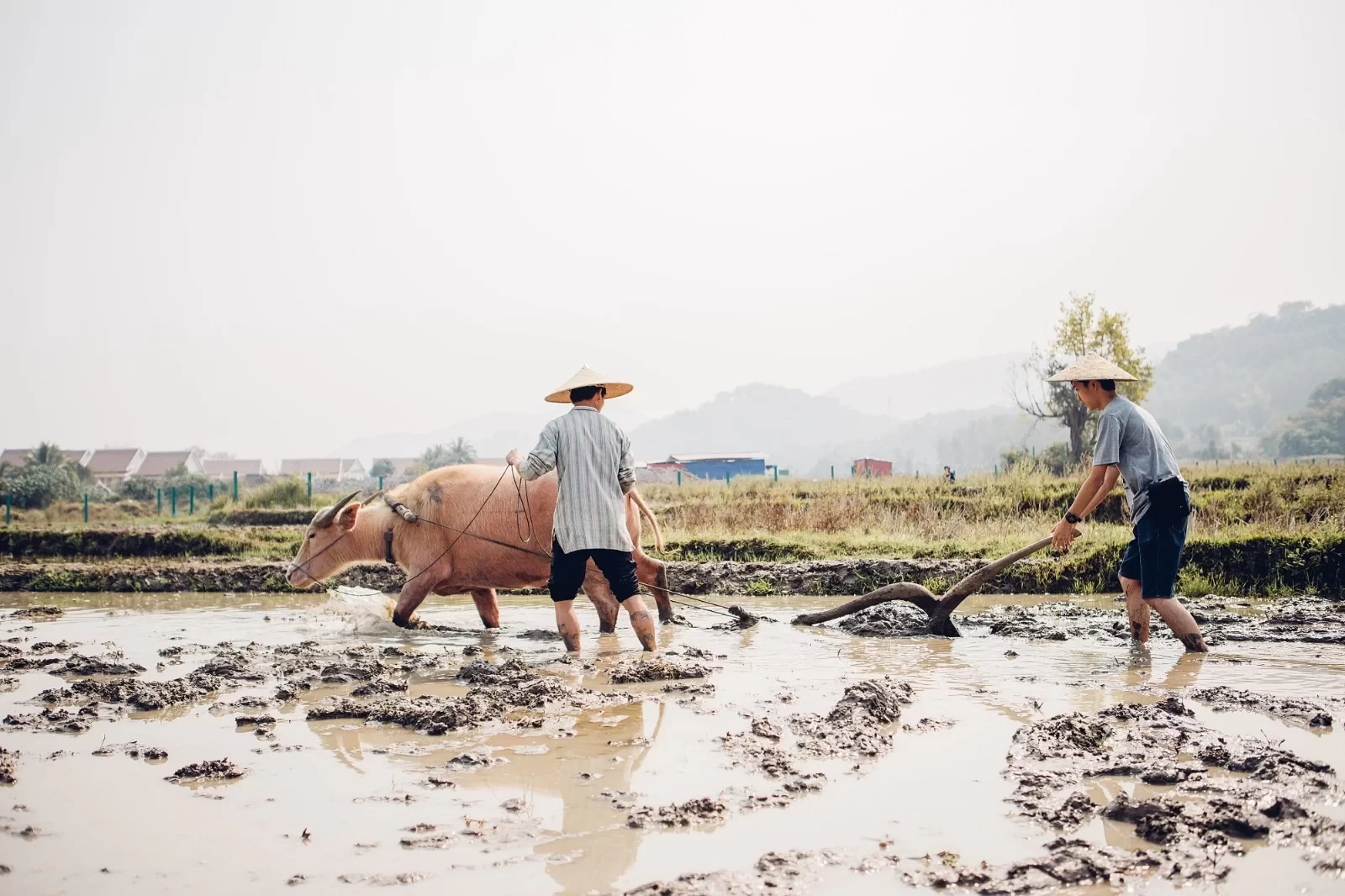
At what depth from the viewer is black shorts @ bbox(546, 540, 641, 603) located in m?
6.98

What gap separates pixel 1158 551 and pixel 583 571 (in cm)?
345

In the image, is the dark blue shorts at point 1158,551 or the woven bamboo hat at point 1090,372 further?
the woven bamboo hat at point 1090,372

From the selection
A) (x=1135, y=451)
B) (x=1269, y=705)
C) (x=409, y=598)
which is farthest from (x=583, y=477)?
(x=1269, y=705)

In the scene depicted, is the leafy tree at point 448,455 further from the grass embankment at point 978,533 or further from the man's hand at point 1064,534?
the man's hand at point 1064,534

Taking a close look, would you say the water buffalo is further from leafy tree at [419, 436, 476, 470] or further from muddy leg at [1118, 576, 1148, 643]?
leafy tree at [419, 436, 476, 470]

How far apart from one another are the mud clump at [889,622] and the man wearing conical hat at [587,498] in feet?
6.34

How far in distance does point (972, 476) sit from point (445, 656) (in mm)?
18081

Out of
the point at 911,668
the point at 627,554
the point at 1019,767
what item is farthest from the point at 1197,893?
the point at 627,554

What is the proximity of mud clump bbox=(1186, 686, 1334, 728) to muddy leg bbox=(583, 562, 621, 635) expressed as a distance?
402cm

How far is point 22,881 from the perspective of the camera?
10.5 ft

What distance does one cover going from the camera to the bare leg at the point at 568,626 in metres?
7.24

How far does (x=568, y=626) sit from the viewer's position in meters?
7.27

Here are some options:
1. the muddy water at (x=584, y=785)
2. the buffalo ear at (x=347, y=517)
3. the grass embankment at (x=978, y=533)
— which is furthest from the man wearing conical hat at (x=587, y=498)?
the grass embankment at (x=978, y=533)

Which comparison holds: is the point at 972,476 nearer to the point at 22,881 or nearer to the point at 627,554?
the point at 627,554
